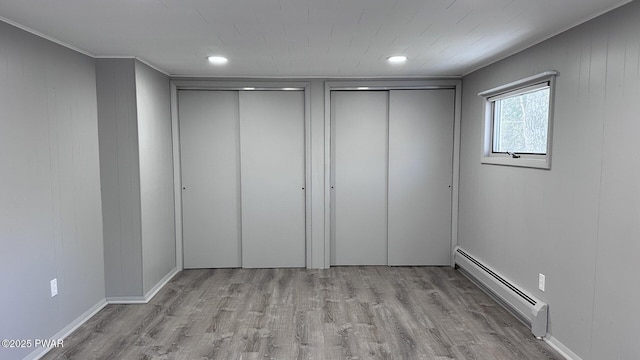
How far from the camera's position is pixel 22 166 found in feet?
7.84

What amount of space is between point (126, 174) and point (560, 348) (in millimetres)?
3641

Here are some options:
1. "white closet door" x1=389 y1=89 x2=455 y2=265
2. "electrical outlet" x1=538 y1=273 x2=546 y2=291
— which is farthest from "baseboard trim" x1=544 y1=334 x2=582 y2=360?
"white closet door" x1=389 y1=89 x2=455 y2=265

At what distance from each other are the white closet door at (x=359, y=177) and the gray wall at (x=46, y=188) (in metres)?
2.46

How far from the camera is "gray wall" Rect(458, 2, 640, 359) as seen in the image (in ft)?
6.72

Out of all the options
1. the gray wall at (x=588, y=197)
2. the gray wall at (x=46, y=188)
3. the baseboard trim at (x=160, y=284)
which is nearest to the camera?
the gray wall at (x=588, y=197)

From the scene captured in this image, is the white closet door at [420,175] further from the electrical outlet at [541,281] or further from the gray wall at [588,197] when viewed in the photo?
the electrical outlet at [541,281]

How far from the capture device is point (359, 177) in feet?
14.7

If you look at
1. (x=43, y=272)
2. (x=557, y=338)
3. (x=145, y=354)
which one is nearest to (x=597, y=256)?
(x=557, y=338)

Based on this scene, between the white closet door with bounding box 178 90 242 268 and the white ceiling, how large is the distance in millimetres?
837

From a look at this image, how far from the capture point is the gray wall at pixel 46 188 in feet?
Answer: 7.50

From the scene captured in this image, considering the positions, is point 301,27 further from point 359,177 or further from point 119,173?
point 359,177

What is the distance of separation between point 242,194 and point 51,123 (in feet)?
6.80

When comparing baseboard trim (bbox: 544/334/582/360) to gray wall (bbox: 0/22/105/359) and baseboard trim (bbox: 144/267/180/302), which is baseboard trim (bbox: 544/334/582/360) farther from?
gray wall (bbox: 0/22/105/359)

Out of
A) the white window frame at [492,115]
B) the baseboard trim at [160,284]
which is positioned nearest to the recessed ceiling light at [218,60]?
the baseboard trim at [160,284]
